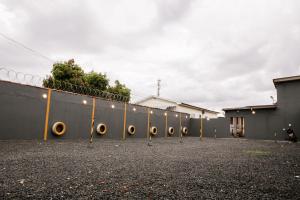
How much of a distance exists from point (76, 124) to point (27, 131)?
289cm

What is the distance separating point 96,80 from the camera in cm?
2984

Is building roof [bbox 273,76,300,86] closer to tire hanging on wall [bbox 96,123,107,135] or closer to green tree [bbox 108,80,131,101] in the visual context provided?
tire hanging on wall [bbox 96,123,107,135]

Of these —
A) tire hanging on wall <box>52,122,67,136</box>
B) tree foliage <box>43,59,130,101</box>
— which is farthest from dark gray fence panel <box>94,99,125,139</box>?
tree foliage <box>43,59,130,101</box>

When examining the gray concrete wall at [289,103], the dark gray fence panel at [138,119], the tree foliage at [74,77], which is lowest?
the dark gray fence panel at [138,119]

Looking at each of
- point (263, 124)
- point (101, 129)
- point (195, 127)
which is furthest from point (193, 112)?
point (101, 129)

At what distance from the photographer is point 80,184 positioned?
3.27 meters

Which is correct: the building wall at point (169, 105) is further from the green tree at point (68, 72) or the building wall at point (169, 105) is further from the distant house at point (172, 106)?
the green tree at point (68, 72)

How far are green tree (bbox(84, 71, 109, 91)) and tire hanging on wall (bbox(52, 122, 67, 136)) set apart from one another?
17898 mm

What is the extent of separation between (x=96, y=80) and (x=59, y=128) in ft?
62.1

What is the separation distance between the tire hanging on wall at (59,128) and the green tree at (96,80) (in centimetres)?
1790

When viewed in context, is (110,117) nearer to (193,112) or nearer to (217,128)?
(217,128)

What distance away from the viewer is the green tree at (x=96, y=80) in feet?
96.6

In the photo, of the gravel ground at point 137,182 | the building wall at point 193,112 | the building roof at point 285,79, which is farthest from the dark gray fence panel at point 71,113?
the building wall at point 193,112

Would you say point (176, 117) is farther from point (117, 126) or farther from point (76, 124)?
point (76, 124)
